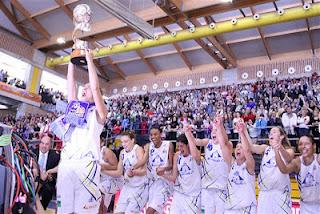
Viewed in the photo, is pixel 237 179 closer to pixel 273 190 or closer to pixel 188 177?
pixel 273 190

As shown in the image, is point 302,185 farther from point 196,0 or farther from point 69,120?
point 196,0

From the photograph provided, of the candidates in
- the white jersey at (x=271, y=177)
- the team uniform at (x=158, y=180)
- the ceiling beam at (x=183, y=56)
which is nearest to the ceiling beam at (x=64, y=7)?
the ceiling beam at (x=183, y=56)

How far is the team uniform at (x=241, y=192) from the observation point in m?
4.48

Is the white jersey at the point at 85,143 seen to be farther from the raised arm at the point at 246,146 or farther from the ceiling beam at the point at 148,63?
the ceiling beam at the point at 148,63

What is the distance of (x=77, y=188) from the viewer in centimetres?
275

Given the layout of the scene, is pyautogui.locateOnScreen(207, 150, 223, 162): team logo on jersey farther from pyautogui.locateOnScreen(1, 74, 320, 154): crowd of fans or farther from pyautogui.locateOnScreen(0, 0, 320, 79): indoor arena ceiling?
pyautogui.locateOnScreen(0, 0, 320, 79): indoor arena ceiling

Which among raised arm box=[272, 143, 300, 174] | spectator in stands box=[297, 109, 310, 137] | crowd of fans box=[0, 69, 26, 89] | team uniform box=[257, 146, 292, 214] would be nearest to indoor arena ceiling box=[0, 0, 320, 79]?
crowd of fans box=[0, 69, 26, 89]

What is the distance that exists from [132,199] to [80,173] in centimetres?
268

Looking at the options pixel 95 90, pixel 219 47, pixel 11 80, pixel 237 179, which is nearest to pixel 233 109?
pixel 219 47

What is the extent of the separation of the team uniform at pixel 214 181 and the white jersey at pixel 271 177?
668 mm

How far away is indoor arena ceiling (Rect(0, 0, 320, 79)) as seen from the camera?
1481 centimetres

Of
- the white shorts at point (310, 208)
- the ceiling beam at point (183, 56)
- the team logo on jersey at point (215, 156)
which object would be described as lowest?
the white shorts at point (310, 208)

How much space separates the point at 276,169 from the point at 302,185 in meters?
0.51

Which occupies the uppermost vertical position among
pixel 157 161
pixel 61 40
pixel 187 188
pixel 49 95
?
pixel 61 40
